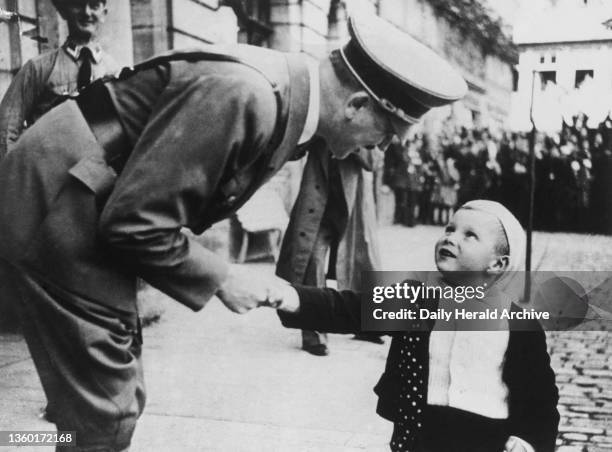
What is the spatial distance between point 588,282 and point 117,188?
1583 mm

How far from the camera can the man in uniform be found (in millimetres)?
1007

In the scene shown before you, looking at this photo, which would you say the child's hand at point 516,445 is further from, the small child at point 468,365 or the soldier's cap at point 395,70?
the soldier's cap at point 395,70

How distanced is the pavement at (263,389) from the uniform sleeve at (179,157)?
1030 millimetres

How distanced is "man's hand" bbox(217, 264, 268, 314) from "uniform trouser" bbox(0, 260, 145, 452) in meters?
A: 0.16

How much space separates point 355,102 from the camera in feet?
3.84

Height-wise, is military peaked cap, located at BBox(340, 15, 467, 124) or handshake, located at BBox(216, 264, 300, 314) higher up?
military peaked cap, located at BBox(340, 15, 467, 124)

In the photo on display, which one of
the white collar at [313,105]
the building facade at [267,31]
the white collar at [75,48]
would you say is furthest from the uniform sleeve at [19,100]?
the white collar at [313,105]

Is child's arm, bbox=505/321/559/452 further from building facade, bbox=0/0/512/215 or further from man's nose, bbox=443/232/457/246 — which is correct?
building facade, bbox=0/0/512/215

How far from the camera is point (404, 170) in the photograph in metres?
4.08

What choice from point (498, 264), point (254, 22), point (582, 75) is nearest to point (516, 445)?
point (498, 264)

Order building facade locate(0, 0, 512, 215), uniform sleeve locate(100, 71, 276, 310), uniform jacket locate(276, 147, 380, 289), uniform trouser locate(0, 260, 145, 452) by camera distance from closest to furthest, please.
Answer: uniform sleeve locate(100, 71, 276, 310)
uniform trouser locate(0, 260, 145, 452)
building facade locate(0, 0, 512, 215)
uniform jacket locate(276, 147, 380, 289)

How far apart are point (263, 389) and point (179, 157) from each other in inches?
57.8

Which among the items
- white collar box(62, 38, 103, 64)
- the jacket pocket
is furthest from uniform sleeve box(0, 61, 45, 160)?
the jacket pocket

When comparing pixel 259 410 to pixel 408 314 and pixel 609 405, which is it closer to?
pixel 408 314
